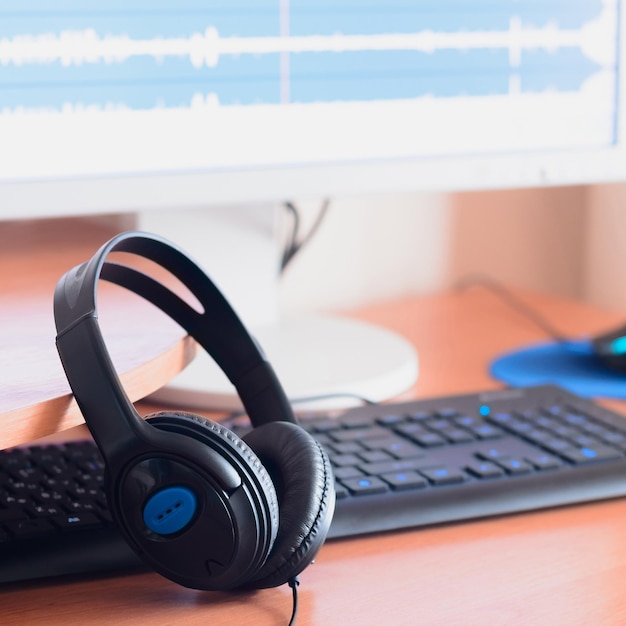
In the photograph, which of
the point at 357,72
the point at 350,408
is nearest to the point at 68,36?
the point at 357,72

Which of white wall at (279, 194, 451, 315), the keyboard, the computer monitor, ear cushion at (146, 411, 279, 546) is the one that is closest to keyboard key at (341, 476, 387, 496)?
the keyboard

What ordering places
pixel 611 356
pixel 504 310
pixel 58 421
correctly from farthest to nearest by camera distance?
pixel 504 310, pixel 611 356, pixel 58 421

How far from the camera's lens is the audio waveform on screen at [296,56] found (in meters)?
0.64

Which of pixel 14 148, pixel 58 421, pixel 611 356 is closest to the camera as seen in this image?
pixel 58 421

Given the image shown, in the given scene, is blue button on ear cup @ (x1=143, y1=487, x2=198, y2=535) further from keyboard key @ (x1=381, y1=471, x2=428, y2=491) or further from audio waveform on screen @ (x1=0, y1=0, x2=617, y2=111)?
audio waveform on screen @ (x1=0, y1=0, x2=617, y2=111)

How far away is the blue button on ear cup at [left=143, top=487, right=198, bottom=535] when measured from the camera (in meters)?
0.38

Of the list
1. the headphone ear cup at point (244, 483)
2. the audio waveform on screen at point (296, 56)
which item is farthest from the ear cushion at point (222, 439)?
the audio waveform on screen at point (296, 56)

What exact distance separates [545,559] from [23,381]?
27 cm

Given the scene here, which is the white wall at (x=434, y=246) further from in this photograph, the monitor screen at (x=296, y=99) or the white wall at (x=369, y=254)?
the monitor screen at (x=296, y=99)

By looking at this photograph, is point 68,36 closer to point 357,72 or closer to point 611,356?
point 357,72

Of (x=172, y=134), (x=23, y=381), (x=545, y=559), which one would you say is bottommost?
(x=545, y=559)

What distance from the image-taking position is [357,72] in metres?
0.71

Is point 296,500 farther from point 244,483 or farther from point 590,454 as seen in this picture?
point 590,454

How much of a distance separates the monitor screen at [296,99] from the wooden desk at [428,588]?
30 centimetres
